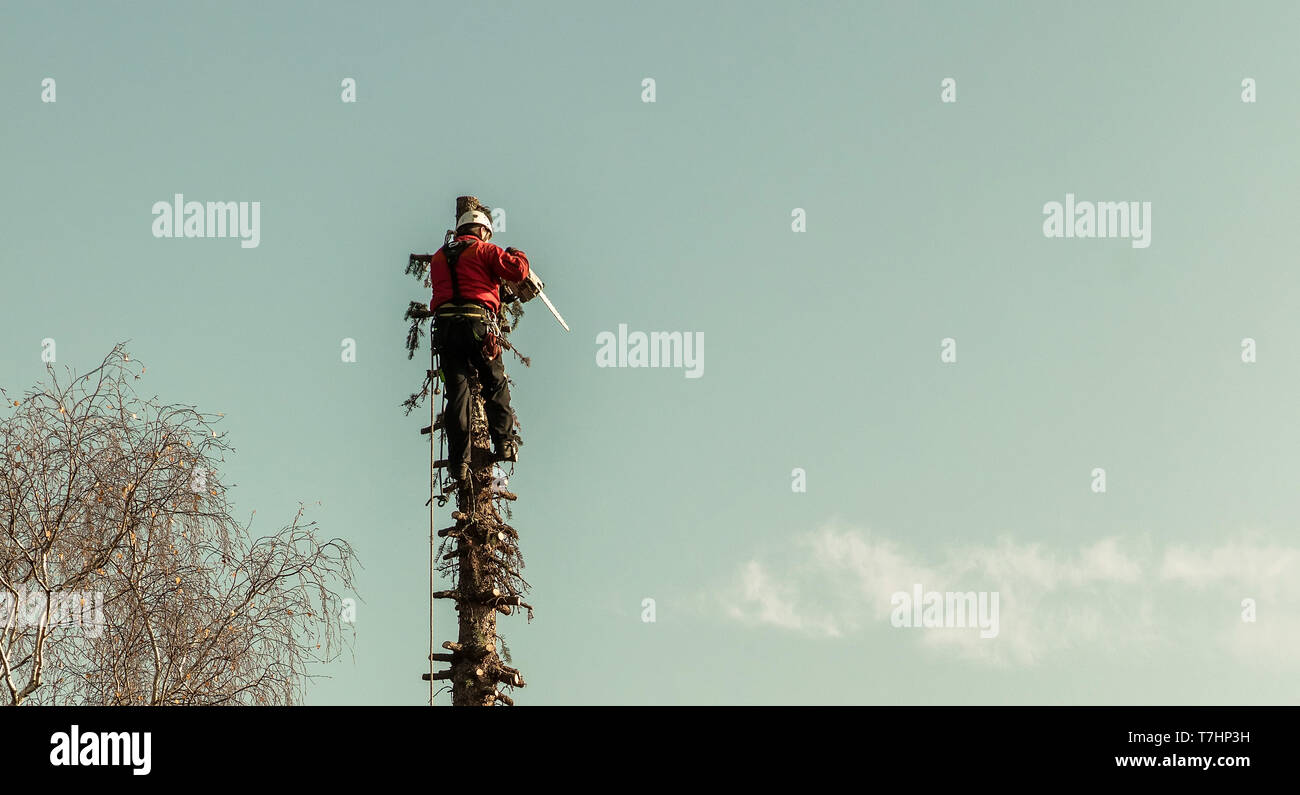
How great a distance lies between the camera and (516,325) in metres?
12.7

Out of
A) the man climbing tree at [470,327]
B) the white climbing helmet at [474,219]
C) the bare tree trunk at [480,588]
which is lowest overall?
the bare tree trunk at [480,588]

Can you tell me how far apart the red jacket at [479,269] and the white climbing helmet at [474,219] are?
187mm

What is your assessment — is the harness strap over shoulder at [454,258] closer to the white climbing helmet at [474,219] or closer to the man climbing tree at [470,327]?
the man climbing tree at [470,327]

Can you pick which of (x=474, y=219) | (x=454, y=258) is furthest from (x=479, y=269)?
(x=474, y=219)

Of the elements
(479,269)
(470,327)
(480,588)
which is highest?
(479,269)

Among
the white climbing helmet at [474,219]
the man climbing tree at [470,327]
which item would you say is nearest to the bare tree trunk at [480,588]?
the man climbing tree at [470,327]

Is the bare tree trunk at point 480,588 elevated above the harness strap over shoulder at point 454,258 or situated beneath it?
situated beneath

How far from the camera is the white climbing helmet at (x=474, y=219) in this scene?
1198cm

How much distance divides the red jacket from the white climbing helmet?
187 mm

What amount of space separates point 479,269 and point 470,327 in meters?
0.52

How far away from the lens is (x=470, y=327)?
1170cm

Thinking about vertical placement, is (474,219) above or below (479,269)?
above

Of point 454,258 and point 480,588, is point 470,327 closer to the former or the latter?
point 454,258
